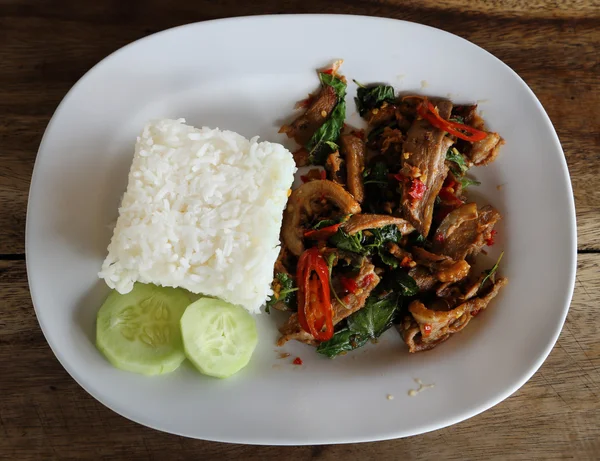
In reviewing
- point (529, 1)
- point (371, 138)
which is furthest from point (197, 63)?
point (529, 1)

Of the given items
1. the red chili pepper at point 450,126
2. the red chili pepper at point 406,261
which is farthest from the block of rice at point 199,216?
the red chili pepper at point 450,126

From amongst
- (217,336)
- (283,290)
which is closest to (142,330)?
(217,336)

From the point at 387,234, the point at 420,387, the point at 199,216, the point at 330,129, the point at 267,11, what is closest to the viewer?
the point at 199,216

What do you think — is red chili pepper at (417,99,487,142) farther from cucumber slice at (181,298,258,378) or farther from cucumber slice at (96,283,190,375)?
cucumber slice at (96,283,190,375)

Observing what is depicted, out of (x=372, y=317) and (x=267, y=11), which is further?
(x=267, y=11)

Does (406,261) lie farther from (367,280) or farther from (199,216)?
(199,216)

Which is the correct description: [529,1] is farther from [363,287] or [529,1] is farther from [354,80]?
[363,287]

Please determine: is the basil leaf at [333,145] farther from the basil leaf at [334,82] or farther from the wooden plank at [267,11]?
the wooden plank at [267,11]
